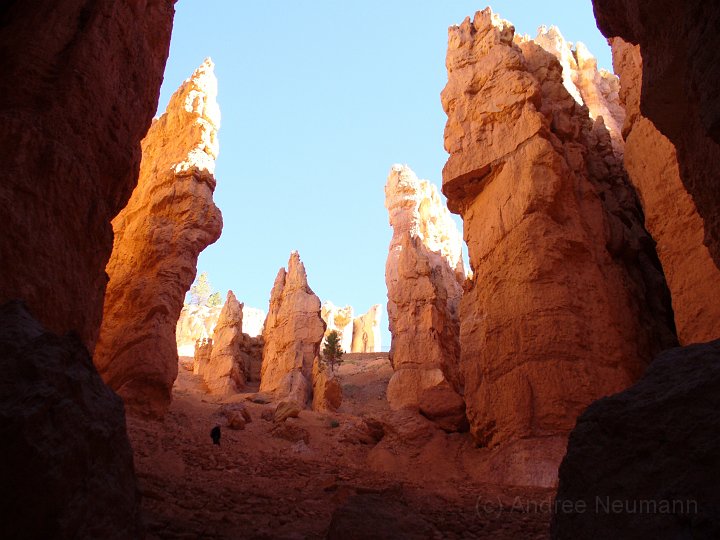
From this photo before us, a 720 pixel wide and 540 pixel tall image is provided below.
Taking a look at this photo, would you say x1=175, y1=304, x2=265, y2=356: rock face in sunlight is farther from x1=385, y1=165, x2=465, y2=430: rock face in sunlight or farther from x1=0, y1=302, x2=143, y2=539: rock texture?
x1=0, y1=302, x2=143, y2=539: rock texture

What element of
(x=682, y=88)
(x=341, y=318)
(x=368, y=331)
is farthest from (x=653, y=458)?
(x=368, y=331)

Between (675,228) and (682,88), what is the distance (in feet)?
27.8

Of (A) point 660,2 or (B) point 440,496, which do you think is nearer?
(A) point 660,2

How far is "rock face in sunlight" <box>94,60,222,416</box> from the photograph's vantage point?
17.3 m

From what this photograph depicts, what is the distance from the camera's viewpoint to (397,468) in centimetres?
1684

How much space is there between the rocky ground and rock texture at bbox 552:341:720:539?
2.98m

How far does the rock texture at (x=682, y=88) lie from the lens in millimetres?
5098

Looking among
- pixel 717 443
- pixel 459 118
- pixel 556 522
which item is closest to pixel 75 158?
pixel 556 522

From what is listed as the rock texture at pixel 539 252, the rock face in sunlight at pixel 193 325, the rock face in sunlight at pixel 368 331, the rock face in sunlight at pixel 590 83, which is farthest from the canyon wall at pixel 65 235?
the rock face in sunlight at pixel 368 331

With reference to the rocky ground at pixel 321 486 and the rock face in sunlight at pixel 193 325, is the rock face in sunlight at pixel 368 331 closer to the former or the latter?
the rock face in sunlight at pixel 193 325

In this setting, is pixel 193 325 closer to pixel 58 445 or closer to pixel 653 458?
pixel 58 445

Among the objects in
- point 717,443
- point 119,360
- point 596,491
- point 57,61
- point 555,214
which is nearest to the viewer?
point 717,443

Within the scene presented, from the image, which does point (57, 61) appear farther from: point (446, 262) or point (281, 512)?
point (446, 262)

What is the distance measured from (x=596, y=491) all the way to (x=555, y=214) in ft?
45.3
